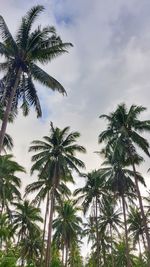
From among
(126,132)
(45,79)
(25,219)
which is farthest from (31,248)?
(45,79)

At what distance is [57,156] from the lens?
3291 centimetres

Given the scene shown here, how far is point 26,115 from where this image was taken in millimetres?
22188

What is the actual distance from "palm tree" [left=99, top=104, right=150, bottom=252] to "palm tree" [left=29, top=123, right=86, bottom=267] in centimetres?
344

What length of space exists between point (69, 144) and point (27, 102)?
42.4 ft

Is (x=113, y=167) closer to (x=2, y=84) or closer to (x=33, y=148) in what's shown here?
(x=33, y=148)

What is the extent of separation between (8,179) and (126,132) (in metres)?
14.2

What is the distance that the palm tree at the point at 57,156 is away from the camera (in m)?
32.0

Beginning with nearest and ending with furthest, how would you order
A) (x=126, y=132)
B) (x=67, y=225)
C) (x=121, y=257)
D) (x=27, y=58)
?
(x=27, y=58)
(x=126, y=132)
(x=67, y=225)
(x=121, y=257)

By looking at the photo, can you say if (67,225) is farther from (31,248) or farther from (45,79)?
A: (45,79)

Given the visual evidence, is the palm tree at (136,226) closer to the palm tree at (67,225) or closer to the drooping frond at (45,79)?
the palm tree at (67,225)

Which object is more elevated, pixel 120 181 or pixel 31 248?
pixel 120 181

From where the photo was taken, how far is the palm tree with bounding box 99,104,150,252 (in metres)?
29.8

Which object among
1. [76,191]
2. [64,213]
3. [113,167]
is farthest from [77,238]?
[113,167]

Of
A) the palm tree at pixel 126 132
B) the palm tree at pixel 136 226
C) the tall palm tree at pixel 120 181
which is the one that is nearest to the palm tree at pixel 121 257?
the palm tree at pixel 136 226
